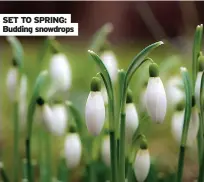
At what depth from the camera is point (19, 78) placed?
4.61ft

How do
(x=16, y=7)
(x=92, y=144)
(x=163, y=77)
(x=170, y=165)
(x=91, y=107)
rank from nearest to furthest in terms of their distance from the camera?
1. (x=91, y=107)
2. (x=92, y=144)
3. (x=16, y=7)
4. (x=163, y=77)
5. (x=170, y=165)

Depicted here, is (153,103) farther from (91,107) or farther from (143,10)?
(143,10)

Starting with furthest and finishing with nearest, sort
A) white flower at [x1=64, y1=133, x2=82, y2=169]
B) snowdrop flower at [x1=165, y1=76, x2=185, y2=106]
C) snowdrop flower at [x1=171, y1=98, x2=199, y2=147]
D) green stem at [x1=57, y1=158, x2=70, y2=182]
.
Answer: snowdrop flower at [x1=165, y1=76, x2=185, y2=106] < green stem at [x1=57, y1=158, x2=70, y2=182] < white flower at [x1=64, y1=133, x2=82, y2=169] < snowdrop flower at [x1=171, y1=98, x2=199, y2=147]

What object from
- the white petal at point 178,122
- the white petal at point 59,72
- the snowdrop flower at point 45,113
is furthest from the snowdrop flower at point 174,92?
the snowdrop flower at point 45,113

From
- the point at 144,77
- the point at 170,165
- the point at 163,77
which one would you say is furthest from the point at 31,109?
the point at 170,165

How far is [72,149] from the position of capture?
133 cm

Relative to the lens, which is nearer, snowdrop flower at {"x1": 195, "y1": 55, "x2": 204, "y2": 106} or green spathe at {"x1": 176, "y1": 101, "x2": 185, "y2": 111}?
snowdrop flower at {"x1": 195, "y1": 55, "x2": 204, "y2": 106}

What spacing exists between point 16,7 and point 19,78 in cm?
23

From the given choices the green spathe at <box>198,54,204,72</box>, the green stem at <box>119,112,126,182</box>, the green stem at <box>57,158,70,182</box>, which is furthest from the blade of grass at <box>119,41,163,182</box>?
the green stem at <box>57,158,70,182</box>

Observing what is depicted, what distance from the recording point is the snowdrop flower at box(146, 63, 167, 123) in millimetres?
1112

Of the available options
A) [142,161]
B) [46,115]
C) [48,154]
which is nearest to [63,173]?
[48,154]

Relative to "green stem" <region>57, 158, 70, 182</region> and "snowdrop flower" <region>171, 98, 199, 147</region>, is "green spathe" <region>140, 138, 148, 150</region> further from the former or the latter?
"green stem" <region>57, 158, 70, 182</region>

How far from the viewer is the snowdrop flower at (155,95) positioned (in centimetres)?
111

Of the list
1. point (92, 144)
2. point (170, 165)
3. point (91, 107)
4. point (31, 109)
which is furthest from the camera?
point (170, 165)
